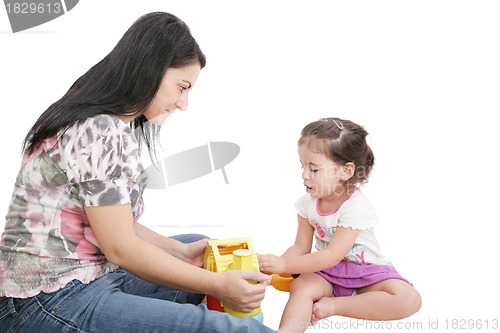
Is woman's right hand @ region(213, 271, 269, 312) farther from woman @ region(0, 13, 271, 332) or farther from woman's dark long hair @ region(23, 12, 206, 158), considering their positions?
woman's dark long hair @ region(23, 12, 206, 158)

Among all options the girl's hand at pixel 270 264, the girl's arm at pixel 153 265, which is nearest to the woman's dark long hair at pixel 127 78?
the girl's arm at pixel 153 265

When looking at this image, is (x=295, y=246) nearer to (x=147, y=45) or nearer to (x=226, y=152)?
(x=226, y=152)

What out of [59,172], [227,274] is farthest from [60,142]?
[227,274]

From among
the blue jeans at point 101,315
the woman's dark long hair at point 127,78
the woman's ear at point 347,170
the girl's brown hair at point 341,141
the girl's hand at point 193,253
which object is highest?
the woman's dark long hair at point 127,78

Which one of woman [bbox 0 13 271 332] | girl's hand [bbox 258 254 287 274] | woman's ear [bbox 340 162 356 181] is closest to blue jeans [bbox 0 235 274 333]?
woman [bbox 0 13 271 332]

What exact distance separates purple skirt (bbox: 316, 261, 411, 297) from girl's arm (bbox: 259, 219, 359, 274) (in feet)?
0.28

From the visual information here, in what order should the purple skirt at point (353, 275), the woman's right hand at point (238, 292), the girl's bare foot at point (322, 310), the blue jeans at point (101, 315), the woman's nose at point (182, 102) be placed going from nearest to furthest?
the blue jeans at point (101, 315) < the woman's right hand at point (238, 292) < the woman's nose at point (182, 102) < the girl's bare foot at point (322, 310) < the purple skirt at point (353, 275)

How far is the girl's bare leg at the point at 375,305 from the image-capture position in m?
1.65

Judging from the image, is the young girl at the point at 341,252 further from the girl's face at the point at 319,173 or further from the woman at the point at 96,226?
the woman at the point at 96,226

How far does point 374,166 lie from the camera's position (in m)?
1.85

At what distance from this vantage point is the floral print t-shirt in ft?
4.03

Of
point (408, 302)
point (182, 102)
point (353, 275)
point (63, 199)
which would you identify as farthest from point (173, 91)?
point (408, 302)

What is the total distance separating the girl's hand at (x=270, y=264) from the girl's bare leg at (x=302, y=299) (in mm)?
110

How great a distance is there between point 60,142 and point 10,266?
0.36 metres
